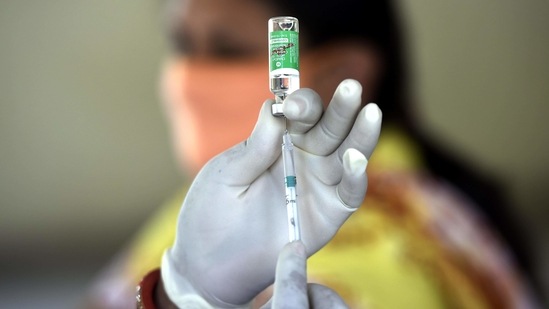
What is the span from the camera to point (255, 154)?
31.6 inches

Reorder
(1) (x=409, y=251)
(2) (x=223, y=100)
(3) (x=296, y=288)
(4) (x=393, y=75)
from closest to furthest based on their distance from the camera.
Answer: (3) (x=296, y=288) → (1) (x=409, y=251) → (2) (x=223, y=100) → (4) (x=393, y=75)

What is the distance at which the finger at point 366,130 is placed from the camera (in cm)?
74

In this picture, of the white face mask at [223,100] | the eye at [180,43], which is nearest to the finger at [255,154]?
the white face mask at [223,100]

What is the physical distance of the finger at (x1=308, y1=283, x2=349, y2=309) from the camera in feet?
2.32

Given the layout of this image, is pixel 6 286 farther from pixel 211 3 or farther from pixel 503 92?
pixel 503 92

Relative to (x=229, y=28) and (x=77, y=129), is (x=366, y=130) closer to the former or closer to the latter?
(x=229, y=28)

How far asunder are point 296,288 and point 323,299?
44 millimetres

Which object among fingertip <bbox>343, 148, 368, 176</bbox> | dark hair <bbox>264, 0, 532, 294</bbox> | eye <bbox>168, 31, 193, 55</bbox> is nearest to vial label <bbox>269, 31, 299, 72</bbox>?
fingertip <bbox>343, 148, 368, 176</bbox>

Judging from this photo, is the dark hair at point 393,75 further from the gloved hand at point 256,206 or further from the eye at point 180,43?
the gloved hand at point 256,206

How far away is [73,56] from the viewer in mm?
1784

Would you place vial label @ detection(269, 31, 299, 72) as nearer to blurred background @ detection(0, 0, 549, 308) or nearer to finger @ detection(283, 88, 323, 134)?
finger @ detection(283, 88, 323, 134)

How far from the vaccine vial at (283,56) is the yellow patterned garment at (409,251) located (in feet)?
2.07

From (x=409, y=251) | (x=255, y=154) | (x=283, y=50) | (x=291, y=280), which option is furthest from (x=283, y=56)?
(x=409, y=251)

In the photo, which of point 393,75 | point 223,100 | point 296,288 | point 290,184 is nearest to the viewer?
point 296,288
